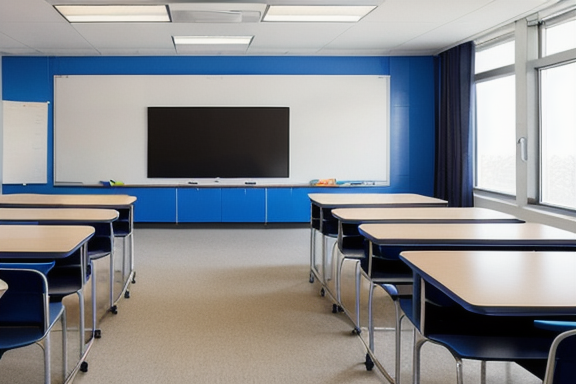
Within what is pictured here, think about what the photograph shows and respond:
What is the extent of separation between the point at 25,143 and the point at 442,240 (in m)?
7.48

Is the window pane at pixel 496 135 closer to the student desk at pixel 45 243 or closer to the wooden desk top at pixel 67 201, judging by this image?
the wooden desk top at pixel 67 201

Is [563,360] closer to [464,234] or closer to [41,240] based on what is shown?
[464,234]

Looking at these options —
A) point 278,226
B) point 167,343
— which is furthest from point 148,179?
point 167,343

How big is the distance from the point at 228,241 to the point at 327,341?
162 inches

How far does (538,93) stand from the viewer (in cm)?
637

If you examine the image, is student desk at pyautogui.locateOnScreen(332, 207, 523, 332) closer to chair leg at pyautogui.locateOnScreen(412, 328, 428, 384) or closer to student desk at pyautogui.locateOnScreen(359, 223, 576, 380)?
student desk at pyautogui.locateOnScreen(359, 223, 576, 380)

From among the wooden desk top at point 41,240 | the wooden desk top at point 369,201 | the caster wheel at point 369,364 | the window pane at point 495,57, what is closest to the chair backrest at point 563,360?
the caster wheel at point 369,364

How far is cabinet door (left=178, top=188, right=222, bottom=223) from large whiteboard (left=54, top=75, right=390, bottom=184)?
293 millimetres

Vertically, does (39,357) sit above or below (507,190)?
below

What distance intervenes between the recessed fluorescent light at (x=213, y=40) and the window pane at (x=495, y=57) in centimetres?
312

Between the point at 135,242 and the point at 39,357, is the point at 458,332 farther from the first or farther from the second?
the point at 135,242

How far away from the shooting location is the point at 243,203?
8.69 metres

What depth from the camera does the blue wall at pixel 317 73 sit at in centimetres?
859

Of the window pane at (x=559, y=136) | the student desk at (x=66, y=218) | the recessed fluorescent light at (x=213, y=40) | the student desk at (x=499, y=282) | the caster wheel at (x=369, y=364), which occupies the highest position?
the recessed fluorescent light at (x=213, y=40)
